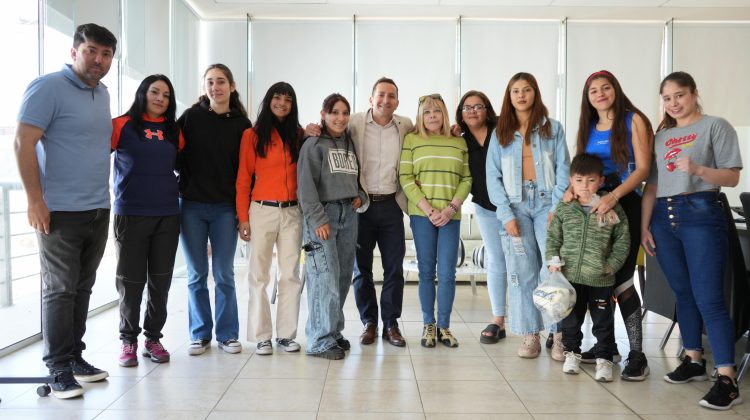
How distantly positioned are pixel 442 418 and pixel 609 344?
39.6 inches

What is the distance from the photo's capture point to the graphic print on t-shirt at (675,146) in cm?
244

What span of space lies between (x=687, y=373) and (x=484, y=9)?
4.90 metres

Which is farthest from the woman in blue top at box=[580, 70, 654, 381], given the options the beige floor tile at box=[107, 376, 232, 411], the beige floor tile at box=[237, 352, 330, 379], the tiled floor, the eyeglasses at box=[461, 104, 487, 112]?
the beige floor tile at box=[107, 376, 232, 411]

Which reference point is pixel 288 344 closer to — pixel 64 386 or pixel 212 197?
pixel 212 197

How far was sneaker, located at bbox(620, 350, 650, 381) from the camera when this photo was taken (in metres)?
2.65

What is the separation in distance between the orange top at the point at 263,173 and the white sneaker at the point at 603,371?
166 centimetres

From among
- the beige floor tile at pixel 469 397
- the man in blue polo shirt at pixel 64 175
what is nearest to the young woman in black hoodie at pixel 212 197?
the man in blue polo shirt at pixel 64 175

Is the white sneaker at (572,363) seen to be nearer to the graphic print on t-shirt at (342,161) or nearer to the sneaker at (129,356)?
the graphic print on t-shirt at (342,161)

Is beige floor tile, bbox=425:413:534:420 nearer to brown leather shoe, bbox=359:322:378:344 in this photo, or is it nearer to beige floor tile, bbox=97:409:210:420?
beige floor tile, bbox=97:409:210:420

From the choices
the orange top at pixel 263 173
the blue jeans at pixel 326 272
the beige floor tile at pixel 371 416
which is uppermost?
the orange top at pixel 263 173

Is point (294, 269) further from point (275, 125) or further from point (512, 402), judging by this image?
point (512, 402)

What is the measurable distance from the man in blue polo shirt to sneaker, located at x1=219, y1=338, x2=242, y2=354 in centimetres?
77

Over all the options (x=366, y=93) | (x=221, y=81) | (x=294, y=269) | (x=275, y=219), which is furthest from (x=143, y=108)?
(x=366, y=93)

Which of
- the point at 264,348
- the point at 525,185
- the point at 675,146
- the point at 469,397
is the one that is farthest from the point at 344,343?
the point at 675,146
